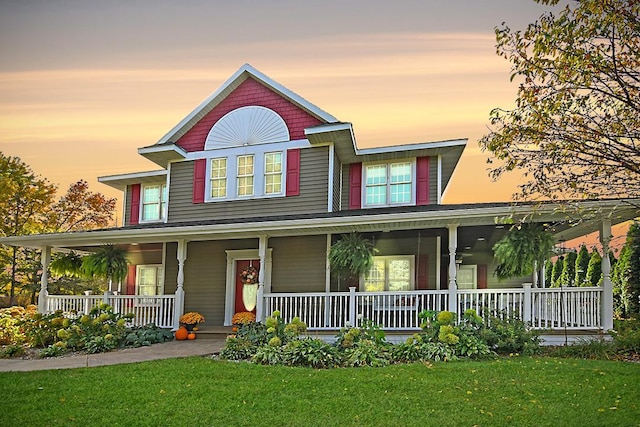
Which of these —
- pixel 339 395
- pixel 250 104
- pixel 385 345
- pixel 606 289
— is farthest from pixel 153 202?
pixel 606 289

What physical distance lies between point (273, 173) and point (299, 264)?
2.62 metres

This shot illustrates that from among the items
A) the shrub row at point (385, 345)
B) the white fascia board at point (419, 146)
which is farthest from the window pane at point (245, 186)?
the shrub row at point (385, 345)

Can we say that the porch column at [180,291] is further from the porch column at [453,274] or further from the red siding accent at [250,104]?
the porch column at [453,274]

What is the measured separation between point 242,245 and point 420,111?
605cm

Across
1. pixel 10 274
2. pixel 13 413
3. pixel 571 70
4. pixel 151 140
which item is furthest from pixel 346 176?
pixel 10 274

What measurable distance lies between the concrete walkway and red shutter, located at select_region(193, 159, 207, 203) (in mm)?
4718

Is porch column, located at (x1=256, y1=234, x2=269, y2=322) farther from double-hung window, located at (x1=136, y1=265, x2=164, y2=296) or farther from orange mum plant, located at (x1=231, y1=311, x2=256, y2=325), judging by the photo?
double-hung window, located at (x1=136, y1=265, x2=164, y2=296)

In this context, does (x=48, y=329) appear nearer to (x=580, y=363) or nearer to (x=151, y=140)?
(x=151, y=140)

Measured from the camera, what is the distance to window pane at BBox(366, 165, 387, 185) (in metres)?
16.4

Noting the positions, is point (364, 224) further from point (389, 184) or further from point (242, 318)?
point (242, 318)

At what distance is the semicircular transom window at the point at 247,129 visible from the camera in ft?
54.3

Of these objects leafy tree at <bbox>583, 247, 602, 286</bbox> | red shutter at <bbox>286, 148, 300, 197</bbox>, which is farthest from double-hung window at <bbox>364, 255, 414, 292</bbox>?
leafy tree at <bbox>583, 247, 602, 286</bbox>

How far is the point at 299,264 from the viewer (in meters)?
15.7

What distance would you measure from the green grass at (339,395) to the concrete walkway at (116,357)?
1.11 m
